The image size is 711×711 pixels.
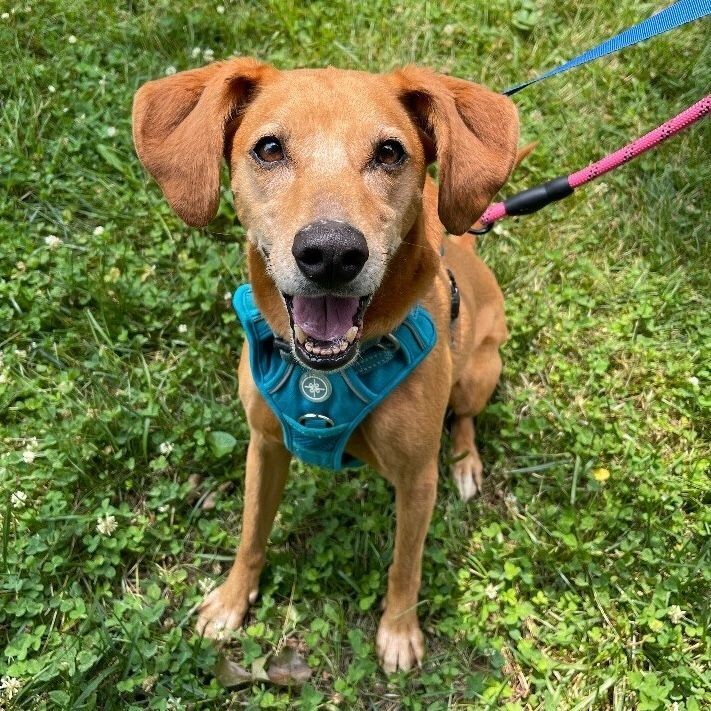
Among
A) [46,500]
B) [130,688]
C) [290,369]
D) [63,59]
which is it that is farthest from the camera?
[63,59]

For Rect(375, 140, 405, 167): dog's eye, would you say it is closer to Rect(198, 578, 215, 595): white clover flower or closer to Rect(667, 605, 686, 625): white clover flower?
Rect(198, 578, 215, 595): white clover flower

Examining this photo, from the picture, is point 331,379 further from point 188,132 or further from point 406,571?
point 406,571

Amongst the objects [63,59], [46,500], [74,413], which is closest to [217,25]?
[63,59]

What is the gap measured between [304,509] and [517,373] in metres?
1.63

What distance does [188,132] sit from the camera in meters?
2.61

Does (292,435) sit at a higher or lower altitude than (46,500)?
higher

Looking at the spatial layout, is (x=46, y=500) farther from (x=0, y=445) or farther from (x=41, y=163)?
(x=41, y=163)

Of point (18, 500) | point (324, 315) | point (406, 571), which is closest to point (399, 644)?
point (406, 571)

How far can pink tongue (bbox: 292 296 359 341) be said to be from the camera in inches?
98.7

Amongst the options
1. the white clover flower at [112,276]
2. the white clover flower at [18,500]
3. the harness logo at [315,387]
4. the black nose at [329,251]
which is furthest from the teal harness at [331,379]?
the white clover flower at [112,276]

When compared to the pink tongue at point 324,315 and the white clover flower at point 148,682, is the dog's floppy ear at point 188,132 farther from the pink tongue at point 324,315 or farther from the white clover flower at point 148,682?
the white clover flower at point 148,682

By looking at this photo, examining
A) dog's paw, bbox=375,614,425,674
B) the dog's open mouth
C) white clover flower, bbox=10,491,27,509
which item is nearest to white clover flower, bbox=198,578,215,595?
dog's paw, bbox=375,614,425,674

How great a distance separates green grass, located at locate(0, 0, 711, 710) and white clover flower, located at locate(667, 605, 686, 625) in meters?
0.01

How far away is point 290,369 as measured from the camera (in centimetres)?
280
